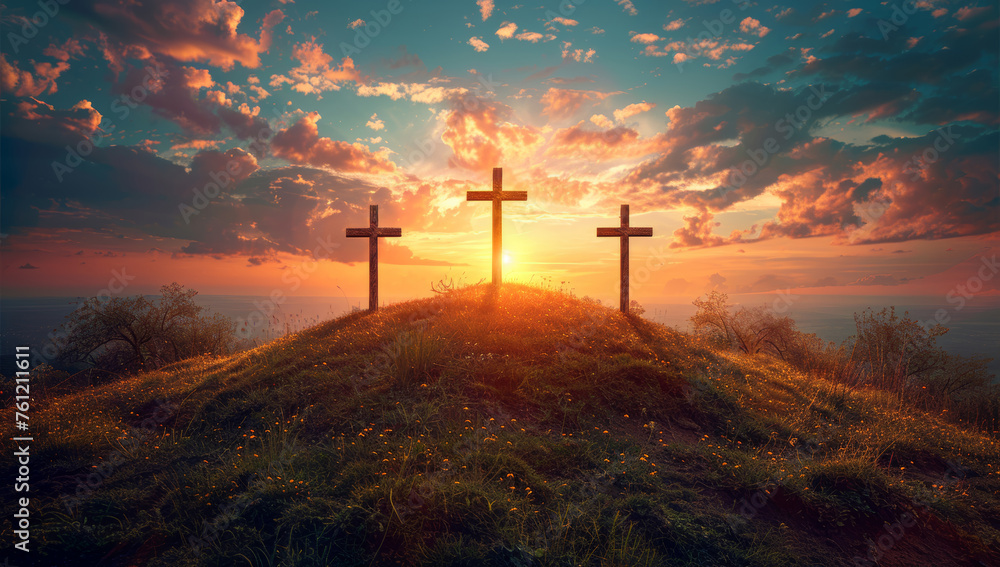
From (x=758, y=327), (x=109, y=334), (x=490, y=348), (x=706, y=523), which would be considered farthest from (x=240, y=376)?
(x=758, y=327)

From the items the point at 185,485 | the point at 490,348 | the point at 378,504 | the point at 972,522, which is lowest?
the point at 972,522

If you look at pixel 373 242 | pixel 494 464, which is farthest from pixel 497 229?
pixel 494 464

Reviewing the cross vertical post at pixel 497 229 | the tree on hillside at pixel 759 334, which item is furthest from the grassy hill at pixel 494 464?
the tree on hillside at pixel 759 334

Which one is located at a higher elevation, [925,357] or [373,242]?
[373,242]

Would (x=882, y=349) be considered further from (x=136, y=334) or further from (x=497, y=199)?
(x=136, y=334)

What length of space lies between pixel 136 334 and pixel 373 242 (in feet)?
46.3

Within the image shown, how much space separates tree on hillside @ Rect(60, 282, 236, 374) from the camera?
18703 mm

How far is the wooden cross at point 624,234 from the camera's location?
13.6 m

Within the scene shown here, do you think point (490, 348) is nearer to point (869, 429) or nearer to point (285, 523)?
point (285, 523)

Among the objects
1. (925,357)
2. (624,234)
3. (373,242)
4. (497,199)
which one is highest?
(497,199)

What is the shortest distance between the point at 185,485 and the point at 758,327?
23.9m

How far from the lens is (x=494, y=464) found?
5.25 metres

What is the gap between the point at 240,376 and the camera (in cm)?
962

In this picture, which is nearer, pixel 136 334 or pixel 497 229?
pixel 497 229
